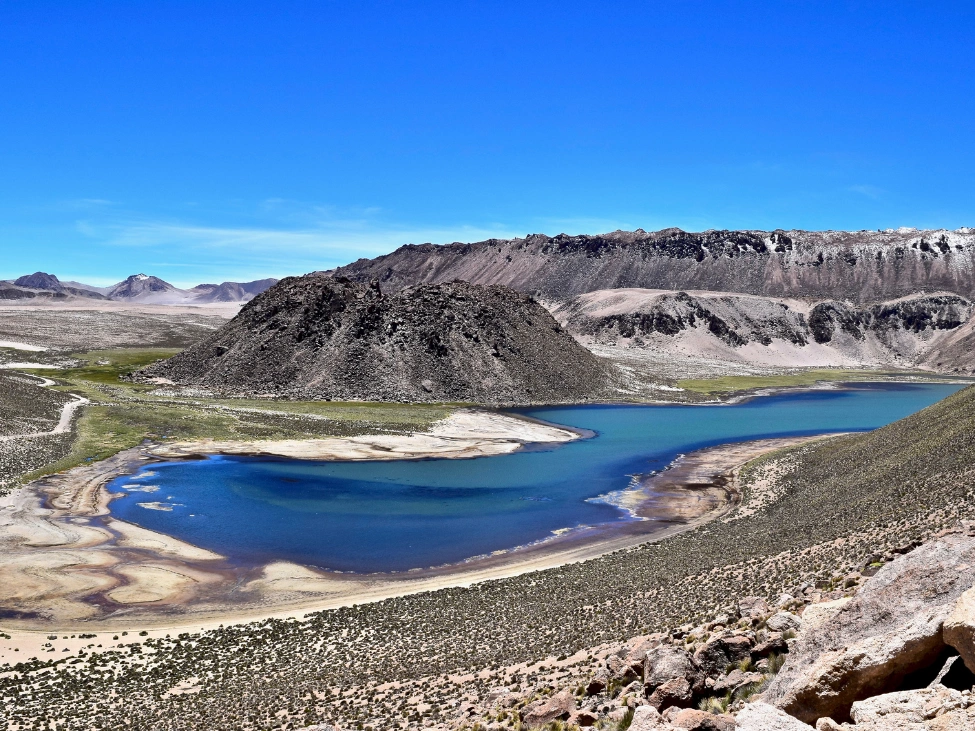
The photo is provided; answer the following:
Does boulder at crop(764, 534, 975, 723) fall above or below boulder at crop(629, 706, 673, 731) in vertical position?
above

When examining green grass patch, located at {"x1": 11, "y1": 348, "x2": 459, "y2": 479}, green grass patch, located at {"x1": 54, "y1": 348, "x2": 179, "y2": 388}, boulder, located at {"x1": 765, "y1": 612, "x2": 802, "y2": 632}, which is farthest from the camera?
green grass patch, located at {"x1": 54, "y1": 348, "x2": 179, "y2": 388}

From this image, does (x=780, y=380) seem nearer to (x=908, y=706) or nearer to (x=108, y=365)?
(x=108, y=365)

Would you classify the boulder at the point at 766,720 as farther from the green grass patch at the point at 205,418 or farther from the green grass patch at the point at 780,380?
the green grass patch at the point at 780,380

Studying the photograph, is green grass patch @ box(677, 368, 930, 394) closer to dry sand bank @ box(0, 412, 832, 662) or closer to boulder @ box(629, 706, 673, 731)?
dry sand bank @ box(0, 412, 832, 662)

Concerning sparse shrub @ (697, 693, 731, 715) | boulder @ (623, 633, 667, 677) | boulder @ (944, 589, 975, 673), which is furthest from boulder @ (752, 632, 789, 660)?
boulder @ (944, 589, 975, 673)

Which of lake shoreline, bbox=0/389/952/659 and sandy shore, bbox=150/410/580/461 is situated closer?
lake shoreline, bbox=0/389/952/659

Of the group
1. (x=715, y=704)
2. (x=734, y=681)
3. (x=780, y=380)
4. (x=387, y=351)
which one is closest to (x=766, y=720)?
(x=715, y=704)

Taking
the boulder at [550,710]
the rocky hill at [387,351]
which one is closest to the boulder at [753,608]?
the boulder at [550,710]
